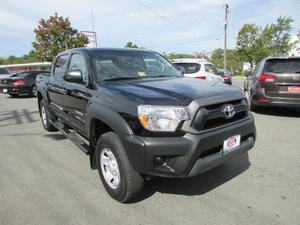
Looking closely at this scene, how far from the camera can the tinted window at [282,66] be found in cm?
636

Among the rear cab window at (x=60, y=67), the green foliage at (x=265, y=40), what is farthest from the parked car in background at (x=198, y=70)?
the green foliage at (x=265, y=40)

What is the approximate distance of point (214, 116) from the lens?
2.46 metres

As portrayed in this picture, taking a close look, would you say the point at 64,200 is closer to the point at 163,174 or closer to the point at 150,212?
the point at 150,212

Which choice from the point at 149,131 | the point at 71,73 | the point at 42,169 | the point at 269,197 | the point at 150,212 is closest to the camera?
the point at 149,131

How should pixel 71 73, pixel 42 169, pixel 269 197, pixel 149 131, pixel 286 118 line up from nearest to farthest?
pixel 149 131 → pixel 269 197 → pixel 71 73 → pixel 42 169 → pixel 286 118

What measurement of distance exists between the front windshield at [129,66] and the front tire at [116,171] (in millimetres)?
909

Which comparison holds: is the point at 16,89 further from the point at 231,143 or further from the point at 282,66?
the point at 231,143

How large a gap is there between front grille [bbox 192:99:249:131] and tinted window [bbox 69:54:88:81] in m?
1.70

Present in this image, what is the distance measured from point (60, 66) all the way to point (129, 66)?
1798 mm

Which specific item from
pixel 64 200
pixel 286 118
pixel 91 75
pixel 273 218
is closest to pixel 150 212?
pixel 64 200

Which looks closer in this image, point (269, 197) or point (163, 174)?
point (163, 174)

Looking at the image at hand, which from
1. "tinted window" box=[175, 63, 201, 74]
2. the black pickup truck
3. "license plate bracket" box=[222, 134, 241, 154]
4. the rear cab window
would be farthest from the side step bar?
"tinted window" box=[175, 63, 201, 74]

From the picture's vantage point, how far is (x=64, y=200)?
2.81 m

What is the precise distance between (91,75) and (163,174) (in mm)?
1609
